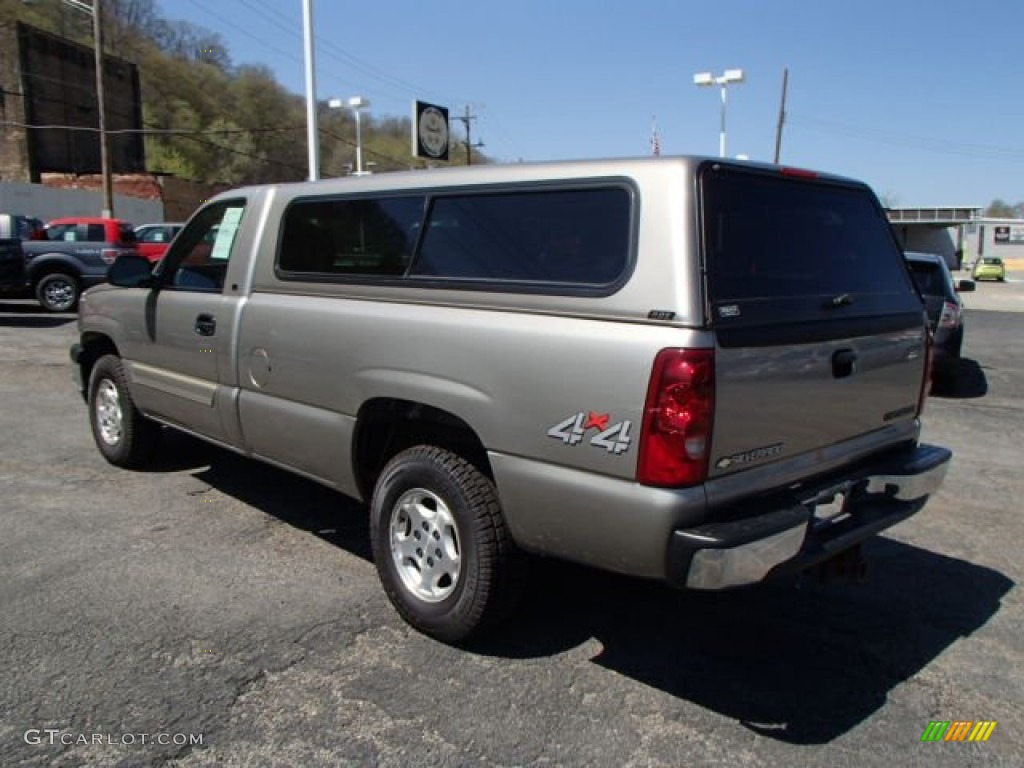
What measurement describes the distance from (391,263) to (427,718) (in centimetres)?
186

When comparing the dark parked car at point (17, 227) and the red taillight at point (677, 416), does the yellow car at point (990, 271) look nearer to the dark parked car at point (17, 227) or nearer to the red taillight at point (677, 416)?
the dark parked car at point (17, 227)

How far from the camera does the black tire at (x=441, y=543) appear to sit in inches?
126

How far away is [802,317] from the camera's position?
120 inches

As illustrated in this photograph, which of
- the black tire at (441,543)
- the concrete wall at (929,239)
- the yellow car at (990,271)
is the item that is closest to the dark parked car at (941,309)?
the black tire at (441,543)

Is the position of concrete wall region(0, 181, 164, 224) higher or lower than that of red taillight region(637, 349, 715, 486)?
higher

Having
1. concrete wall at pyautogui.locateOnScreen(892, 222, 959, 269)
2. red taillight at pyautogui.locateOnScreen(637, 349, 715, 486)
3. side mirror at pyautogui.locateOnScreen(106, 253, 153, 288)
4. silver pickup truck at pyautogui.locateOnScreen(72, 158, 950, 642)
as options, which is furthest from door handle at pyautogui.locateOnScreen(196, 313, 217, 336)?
concrete wall at pyautogui.locateOnScreen(892, 222, 959, 269)

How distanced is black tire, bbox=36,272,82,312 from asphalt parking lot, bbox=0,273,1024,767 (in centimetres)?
1186

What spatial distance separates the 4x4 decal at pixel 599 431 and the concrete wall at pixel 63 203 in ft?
117

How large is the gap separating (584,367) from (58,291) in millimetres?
15521

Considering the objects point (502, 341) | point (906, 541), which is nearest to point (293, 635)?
point (502, 341)

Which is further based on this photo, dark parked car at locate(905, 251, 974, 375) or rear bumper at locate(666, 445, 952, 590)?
dark parked car at locate(905, 251, 974, 375)

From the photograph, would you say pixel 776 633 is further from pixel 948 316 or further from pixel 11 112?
pixel 11 112

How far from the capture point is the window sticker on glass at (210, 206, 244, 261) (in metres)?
4.57

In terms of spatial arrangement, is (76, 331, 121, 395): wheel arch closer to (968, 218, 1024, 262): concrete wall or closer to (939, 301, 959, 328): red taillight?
(939, 301, 959, 328): red taillight
